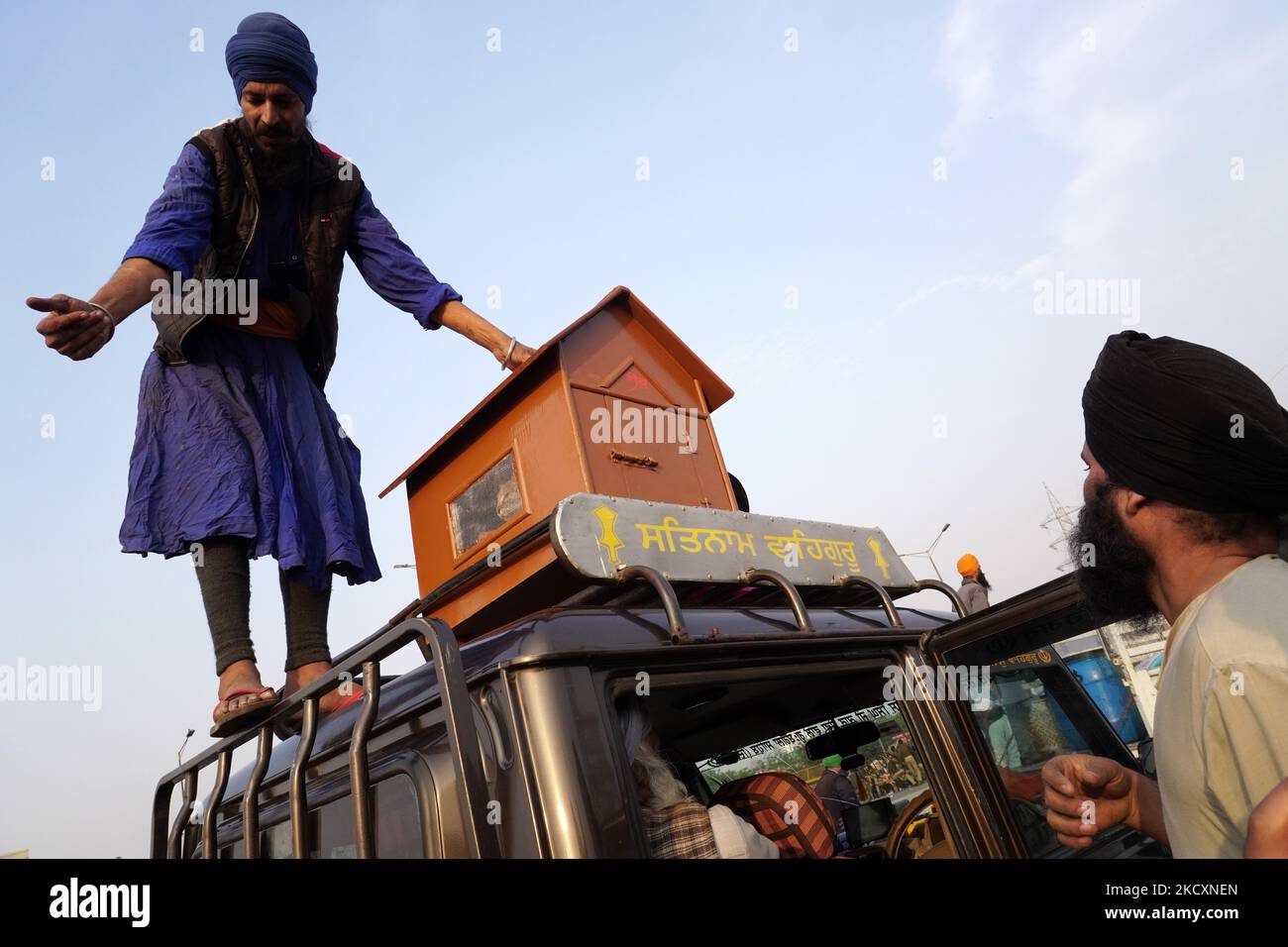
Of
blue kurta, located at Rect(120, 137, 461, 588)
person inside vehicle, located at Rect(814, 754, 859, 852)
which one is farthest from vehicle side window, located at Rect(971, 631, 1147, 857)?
blue kurta, located at Rect(120, 137, 461, 588)

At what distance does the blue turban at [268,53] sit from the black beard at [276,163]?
0.18 metres

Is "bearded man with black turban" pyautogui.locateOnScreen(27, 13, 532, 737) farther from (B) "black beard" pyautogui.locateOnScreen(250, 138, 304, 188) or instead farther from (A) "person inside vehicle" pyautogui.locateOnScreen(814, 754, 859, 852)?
(A) "person inside vehicle" pyautogui.locateOnScreen(814, 754, 859, 852)

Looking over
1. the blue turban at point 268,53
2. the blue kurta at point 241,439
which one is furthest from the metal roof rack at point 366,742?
the blue turban at point 268,53

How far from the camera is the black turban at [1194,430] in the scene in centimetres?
152

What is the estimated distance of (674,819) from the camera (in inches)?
86.6

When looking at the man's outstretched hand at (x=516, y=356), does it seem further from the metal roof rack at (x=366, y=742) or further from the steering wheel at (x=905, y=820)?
the steering wheel at (x=905, y=820)

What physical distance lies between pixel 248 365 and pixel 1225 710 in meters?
2.79

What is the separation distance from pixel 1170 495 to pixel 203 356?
266 centimetres

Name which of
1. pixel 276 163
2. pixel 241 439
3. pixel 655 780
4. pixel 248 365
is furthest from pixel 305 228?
pixel 655 780

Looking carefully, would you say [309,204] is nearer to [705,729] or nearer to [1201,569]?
[705,729]

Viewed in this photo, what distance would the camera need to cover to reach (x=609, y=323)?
4.19m

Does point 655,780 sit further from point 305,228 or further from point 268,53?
point 268,53
